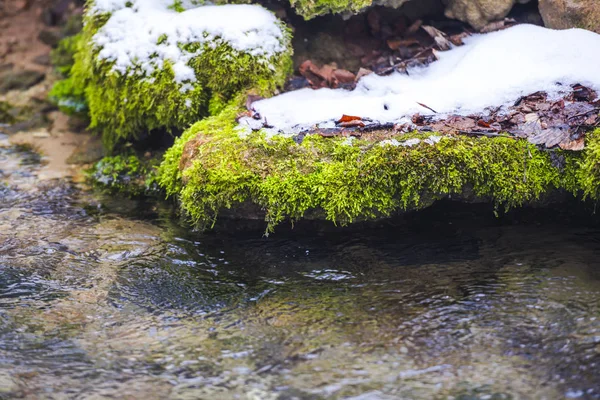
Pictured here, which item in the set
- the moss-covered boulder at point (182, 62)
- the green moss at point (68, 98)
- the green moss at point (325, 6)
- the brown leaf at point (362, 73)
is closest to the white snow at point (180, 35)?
the moss-covered boulder at point (182, 62)

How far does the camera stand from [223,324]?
336 cm

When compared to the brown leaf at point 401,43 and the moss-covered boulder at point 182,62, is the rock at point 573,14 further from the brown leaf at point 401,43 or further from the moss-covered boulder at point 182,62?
the moss-covered boulder at point 182,62

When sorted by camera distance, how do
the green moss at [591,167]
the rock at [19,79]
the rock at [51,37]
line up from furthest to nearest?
the rock at [51,37] < the rock at [19,79] < the green moss at [591,167]

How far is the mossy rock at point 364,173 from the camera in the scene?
412 cm

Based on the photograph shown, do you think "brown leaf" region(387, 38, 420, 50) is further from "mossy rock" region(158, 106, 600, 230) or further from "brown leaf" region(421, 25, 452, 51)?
"mossy rock" region(158, 106, 600, 230)

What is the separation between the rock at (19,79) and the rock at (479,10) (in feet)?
18.8

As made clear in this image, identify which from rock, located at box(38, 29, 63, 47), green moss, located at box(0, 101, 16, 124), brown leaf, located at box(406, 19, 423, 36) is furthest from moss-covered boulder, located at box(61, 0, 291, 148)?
rock, located at box(38, 29, 63, 47)

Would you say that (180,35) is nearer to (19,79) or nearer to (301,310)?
(301,310)

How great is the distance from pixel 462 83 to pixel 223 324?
3046 millimetres

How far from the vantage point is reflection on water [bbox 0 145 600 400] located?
283 centimetres

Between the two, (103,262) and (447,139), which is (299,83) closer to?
(447,139)

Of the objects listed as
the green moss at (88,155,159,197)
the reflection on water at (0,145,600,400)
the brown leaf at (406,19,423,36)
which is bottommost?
the reflection on water at (0,145,600,400)

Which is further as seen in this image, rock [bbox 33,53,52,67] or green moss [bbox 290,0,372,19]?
rock [bbox 33,53,52,67]

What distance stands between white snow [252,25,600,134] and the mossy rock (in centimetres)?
43
